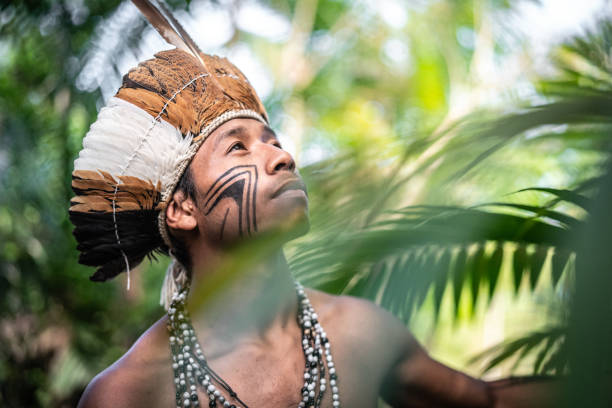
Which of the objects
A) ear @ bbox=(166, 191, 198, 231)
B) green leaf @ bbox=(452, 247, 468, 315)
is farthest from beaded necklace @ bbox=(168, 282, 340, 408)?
green leaf @ bbox=(452, 247, 468, 315)

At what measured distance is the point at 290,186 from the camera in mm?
1331

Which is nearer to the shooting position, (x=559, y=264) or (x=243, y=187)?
(x=559, y=264)

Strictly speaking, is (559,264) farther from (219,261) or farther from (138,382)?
(138,382)

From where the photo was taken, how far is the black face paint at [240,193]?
4.35 ft

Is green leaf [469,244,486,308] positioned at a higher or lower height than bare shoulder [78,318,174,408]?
lower

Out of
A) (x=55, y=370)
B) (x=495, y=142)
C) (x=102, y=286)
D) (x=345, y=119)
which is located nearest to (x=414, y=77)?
(x=345, y=119)

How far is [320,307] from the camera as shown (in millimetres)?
1547

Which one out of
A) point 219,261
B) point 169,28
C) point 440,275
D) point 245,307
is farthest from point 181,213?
point 440,275

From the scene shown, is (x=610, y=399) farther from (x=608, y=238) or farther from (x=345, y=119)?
(x=345, y=119)

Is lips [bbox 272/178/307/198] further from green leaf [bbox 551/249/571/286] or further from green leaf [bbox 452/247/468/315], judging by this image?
green leaf [bbox 551/249/571/286]

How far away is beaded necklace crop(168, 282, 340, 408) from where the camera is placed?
4.28 ft

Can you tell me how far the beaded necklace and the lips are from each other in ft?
1.18

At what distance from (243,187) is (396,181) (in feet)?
1.84

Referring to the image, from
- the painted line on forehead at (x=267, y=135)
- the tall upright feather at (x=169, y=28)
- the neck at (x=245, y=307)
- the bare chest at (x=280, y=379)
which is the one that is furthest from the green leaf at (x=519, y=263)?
the tall upright feather at (x=169, y=28)
